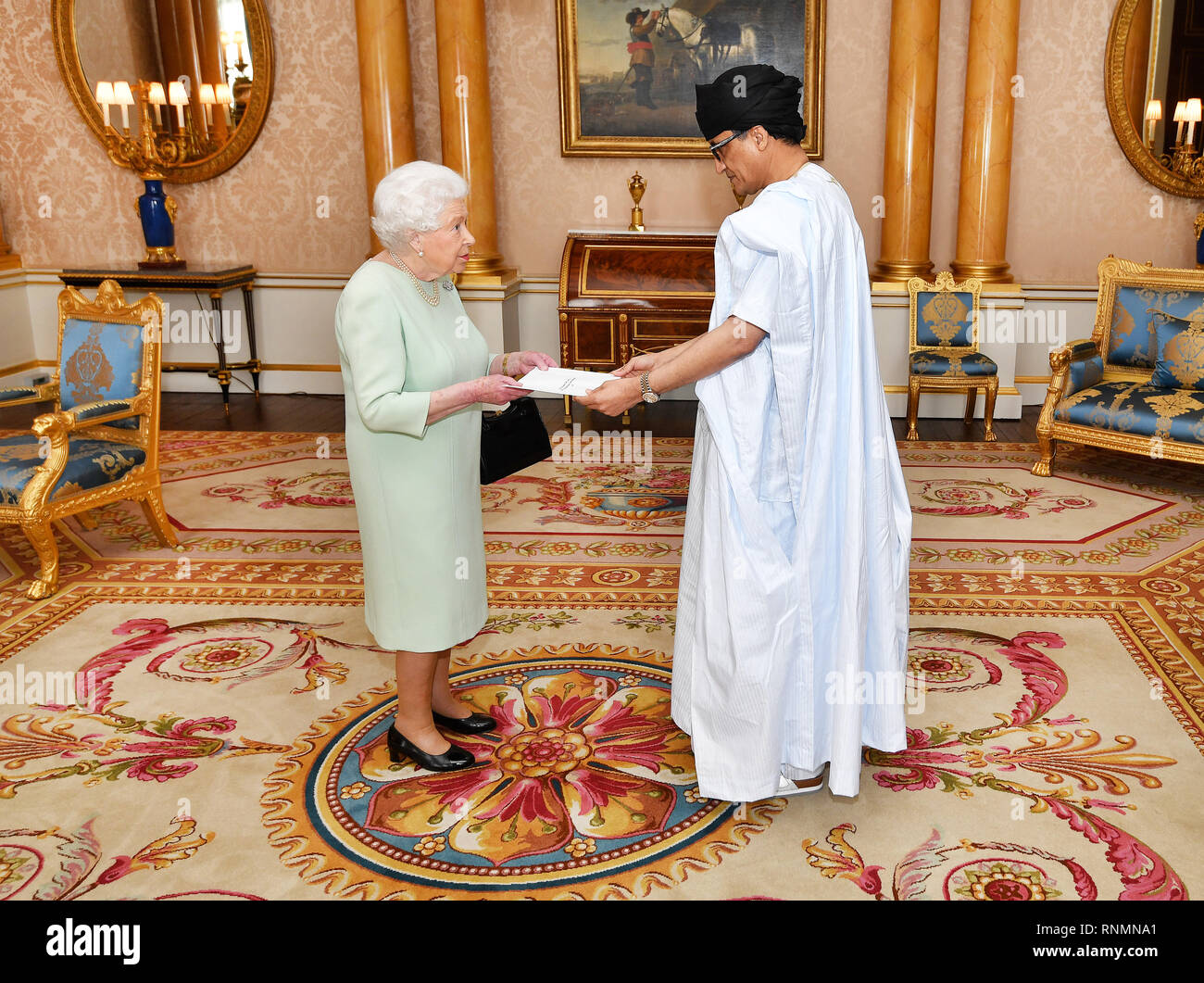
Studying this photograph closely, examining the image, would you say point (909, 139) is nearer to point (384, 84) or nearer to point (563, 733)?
point (384, 84)

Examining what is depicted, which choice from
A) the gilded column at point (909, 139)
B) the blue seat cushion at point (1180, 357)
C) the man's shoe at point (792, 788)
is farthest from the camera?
the gilded column at point (909, 139)

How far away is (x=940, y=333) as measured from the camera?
7090mm

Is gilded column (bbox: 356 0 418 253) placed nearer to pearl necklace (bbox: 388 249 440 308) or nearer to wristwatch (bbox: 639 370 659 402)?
pearl necklace (bbox: 388 249 440 308)

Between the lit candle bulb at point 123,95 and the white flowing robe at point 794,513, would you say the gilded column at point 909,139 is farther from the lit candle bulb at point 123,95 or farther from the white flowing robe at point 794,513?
the lit candle bulb at point 123,95

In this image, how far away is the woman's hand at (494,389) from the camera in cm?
251

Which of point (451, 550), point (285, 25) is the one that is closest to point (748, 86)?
point (451, 550)

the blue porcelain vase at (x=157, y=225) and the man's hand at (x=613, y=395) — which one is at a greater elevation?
the blue porcelain vase at (x=157, y=225)

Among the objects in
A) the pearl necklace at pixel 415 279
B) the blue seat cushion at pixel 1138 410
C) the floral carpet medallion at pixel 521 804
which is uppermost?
the pearl necklace at pixel 415 279

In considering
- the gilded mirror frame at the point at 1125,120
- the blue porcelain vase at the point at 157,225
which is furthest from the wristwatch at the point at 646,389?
the gilded mirror frame at the point at 1125,120

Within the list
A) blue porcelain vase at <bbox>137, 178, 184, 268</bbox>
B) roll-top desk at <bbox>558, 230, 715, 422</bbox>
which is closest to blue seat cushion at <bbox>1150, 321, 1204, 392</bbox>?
roll-top desk at <bbox>558, 230, 715, 422</bbox>

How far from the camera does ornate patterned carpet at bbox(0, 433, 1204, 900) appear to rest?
2492mm

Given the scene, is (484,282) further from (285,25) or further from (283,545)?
(283,545)

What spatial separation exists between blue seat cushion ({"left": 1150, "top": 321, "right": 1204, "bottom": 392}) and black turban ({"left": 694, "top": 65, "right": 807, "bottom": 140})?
4145mm

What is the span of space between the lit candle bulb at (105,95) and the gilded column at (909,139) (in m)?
5.57
